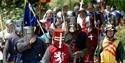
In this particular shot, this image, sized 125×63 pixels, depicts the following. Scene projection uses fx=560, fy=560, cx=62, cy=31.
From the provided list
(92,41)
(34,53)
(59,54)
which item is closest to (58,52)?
(59,54)

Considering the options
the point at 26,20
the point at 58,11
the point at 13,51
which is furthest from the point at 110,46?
the point at 58,11

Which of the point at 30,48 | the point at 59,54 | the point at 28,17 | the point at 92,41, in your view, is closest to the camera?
the point at 59,54

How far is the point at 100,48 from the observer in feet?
34.8

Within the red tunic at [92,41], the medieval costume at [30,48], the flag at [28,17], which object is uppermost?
the medieval costume at [30,48]

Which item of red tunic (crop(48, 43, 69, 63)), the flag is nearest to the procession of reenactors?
red tunic (crop(48, 43, 69, 63))

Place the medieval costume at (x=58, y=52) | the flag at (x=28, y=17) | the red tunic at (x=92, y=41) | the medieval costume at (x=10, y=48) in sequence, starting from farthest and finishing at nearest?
the flag at (x=28, y=17) < the red tunic at (x=92, y=41) < the medieval costume at (x=10, y=48) < the medieval costume at (x=58, y=52)

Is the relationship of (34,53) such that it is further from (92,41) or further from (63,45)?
(92,41)

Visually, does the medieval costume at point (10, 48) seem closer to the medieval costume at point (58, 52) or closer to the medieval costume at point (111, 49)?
the medieval costume at point (58, 52)

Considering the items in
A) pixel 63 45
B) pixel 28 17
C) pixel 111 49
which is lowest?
pixel 28 17

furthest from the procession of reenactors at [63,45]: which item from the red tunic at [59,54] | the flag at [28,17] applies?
the flag at [28,17]

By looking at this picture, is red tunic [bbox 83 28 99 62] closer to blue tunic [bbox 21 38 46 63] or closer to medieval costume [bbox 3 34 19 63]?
medieval costume [bbox 3 34 19 63]

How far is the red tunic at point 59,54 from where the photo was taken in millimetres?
9695

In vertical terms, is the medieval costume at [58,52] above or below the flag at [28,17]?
above

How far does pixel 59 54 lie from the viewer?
31.7ft
